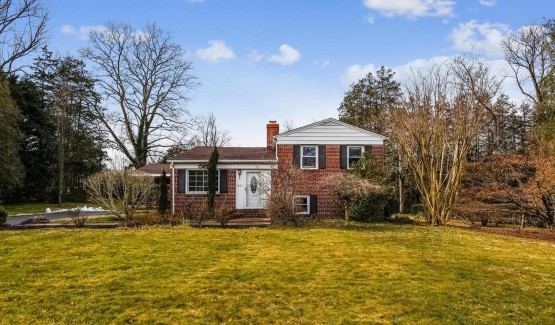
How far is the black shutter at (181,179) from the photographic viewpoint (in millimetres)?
19703

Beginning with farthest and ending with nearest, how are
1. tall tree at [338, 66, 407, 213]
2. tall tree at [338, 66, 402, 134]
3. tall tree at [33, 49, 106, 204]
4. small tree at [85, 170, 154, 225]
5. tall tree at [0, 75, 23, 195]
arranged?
tall tree at [338, 66, 402, 134] < tall tree at [338, 66, 407, 213] < tall tree at [33, 49, 106, 204] < tall tree at [0, 75, 23, 195] < small tree at [85, 170, 154, 225]

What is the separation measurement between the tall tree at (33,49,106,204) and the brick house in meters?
19.1

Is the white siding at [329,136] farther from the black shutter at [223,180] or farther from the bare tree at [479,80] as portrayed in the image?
the bare tree at [479,80]

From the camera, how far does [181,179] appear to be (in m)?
19.8

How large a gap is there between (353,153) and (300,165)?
→ 2.84 m

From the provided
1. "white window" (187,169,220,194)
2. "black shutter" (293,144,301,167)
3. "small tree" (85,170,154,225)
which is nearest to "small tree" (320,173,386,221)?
"black shutter" (293,144,301,167)

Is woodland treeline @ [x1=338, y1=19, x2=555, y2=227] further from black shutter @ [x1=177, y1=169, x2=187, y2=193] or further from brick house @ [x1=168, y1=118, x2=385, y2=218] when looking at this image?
black shutter @ [x1=177, y1=169, x2=187, y2=193]

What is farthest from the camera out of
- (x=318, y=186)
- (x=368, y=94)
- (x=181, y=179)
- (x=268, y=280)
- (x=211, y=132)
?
(x=211, y=132)

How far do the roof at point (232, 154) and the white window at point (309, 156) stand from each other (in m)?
1.56

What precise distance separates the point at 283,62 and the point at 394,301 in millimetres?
15723

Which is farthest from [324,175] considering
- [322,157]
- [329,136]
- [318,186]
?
[329,136]

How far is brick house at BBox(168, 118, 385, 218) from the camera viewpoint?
63.9ft

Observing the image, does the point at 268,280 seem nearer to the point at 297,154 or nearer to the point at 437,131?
the point at 297,154

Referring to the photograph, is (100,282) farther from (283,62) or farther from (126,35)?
(126,35)
